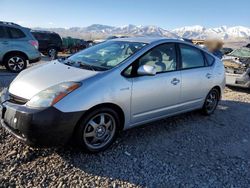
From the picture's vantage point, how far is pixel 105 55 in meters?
4.23

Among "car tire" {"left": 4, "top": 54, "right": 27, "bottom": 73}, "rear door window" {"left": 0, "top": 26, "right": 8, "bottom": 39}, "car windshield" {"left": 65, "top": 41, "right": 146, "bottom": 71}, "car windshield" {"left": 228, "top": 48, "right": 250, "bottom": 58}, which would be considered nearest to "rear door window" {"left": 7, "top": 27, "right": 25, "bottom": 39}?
"rear door window" {"left": 0, "top": 26, "right": 8, "bottom": 39}

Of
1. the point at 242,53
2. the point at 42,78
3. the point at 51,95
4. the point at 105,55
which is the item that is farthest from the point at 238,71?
the point at 51,95

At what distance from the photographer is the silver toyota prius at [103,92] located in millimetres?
3105

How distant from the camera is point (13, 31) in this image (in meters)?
9.56

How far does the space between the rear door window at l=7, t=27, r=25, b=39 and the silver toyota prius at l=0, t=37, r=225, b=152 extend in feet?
19.6

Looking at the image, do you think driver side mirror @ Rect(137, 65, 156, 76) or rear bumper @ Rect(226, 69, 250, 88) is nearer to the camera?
driver side mirror @ Rect(137, 65, 156, 76)

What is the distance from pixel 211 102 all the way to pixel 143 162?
2731 mm

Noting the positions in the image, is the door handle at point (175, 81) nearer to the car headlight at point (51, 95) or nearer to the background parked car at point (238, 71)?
the car headlight at point (51, 95)

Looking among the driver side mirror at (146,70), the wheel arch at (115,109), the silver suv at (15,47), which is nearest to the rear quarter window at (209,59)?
the driver side mirror at (146,70)

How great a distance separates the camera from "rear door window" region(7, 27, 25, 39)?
9500mm

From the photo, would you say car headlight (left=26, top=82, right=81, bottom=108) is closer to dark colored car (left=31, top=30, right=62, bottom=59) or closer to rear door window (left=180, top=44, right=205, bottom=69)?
rear door window (left=180, top=44, right=205, bottom=69)

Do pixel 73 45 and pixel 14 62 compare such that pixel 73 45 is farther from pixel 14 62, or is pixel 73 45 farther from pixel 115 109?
pixel 115 109

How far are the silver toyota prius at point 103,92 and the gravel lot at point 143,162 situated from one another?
0.29 m

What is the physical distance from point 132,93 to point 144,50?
2.45 ft
